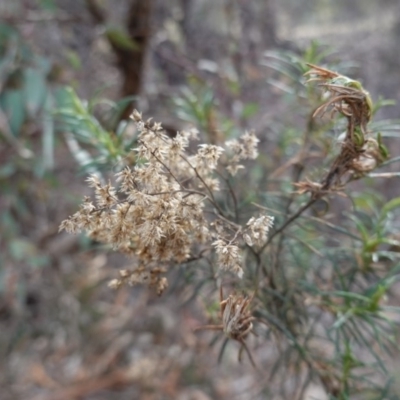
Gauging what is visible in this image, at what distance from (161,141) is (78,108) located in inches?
9.5

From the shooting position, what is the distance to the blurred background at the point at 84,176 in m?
1.25

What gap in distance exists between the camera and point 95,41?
1583 mm

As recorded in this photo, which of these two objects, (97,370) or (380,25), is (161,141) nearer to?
(97,370)

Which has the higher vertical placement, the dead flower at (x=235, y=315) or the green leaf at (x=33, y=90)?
the dead flower at (x=235, y=315)

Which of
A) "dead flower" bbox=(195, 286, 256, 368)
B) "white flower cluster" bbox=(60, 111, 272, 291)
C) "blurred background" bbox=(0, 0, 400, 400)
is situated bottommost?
"blurred background" bbox=(0, 0, 400, 400)

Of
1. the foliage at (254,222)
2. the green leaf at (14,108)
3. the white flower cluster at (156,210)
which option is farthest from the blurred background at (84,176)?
the white flower cluster at (156,210)

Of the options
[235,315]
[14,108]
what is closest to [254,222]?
[235,315]

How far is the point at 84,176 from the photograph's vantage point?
139 cm

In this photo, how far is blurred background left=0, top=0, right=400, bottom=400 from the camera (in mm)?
1254

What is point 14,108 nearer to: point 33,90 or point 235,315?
point 33,90

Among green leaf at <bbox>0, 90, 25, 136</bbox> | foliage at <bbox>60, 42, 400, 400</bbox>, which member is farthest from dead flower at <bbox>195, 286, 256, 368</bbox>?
green leaf at <bbox>0, 90, 25, 136</bbox>

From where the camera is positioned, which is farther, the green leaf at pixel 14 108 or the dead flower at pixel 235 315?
the green leaf at pixel 14 108

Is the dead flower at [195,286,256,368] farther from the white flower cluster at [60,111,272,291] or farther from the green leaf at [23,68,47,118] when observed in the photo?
the green leaf at [23,68,47,118]

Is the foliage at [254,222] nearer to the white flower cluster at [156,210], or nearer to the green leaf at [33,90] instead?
the white flower cluster at [156,210]
